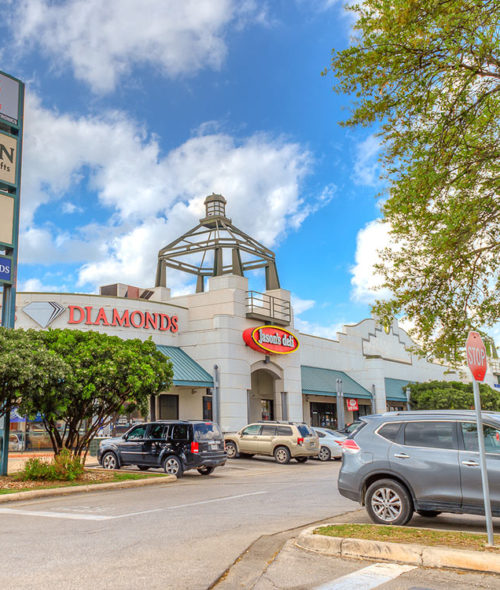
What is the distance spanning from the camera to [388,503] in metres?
8.90

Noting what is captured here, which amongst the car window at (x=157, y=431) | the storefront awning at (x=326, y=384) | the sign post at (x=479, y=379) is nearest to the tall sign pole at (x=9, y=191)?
the car window at (x=157, y=431)

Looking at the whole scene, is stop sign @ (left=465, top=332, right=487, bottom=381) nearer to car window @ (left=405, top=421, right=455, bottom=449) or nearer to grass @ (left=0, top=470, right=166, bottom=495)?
car window @ (left=405, top=421, right=455, bottom=449)

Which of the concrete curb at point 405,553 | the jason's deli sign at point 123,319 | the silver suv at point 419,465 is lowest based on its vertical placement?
the concrete curb at point 405,553

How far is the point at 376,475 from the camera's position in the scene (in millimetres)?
9125

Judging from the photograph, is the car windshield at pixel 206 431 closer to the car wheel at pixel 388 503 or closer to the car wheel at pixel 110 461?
the car wheel at pixel 110 461

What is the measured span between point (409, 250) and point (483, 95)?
364cm

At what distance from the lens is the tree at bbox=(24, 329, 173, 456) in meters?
15.8

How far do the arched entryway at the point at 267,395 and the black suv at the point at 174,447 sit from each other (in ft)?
46.7

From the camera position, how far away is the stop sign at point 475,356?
7.28m

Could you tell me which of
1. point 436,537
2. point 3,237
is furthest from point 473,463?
point 3,237

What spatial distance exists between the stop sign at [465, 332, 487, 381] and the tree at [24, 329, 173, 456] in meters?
10.7

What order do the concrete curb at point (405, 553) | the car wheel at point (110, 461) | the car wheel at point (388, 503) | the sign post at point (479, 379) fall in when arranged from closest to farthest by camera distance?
the concrete curb at point (405, 553), the sign post at point (479, 379), the car wheel at point (388, 503), the car wheel at point (110, 461)

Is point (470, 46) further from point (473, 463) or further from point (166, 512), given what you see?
point (166, 512)

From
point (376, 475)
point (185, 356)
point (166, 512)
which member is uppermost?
point (185, 356)
